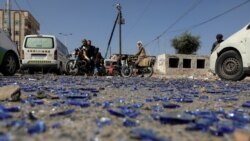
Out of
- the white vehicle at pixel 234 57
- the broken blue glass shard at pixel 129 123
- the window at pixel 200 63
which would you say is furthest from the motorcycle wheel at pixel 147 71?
the window at pixel 200 63

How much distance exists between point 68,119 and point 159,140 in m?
1.13

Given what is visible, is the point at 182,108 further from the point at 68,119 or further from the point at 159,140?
the point at 159,140

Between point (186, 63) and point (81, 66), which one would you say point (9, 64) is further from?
point (186, 63)

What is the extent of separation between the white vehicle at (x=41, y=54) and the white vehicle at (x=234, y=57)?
8.00m

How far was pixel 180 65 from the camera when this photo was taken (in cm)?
5244

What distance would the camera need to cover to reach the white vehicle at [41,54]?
1778 centimetres

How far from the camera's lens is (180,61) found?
52500mm

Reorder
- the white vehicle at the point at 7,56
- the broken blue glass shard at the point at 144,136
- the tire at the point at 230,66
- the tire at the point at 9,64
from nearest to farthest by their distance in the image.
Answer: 1. the broken blue glass shard at the point at 144,136
2. the tire at the point at 230,66
3. the white vehicle at the point at 7,56
4. the tire at the point at 9,64

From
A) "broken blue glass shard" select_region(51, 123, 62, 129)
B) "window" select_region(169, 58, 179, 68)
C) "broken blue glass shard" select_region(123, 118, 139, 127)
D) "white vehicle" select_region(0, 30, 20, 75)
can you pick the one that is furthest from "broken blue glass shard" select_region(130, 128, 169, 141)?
"window" select_region(169, 58, 179, 68)

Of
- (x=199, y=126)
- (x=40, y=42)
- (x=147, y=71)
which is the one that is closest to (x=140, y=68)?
(x=147, y=71)

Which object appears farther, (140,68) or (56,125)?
(140,68)

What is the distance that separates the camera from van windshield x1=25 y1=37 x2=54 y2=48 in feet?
59.4

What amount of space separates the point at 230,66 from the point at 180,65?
40.9 m

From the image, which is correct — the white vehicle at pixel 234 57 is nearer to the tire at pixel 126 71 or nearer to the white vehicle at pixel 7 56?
the white vehicle at pixel 7 56
